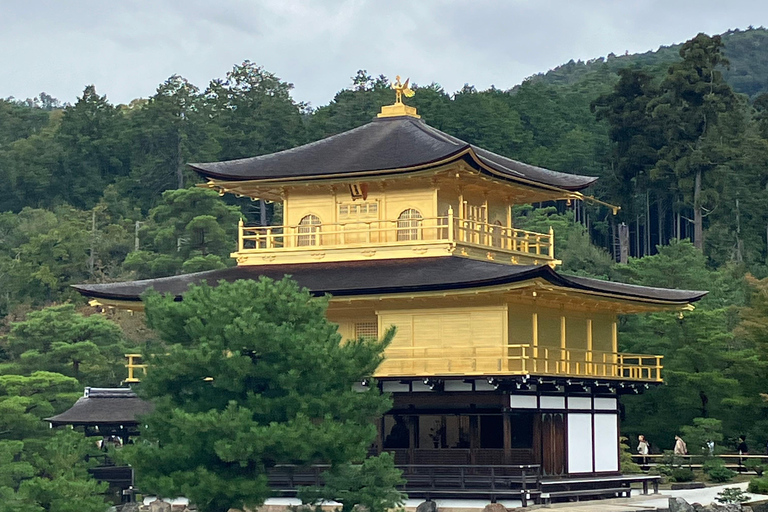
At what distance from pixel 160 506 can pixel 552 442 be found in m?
11.1

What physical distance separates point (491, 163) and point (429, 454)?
902cm

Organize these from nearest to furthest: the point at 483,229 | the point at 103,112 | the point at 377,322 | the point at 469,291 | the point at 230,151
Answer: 1. the point at 469,291
2. the point at 377,322
3. the point at 483,229
4. the point at 230,151
5. the point at 103,112

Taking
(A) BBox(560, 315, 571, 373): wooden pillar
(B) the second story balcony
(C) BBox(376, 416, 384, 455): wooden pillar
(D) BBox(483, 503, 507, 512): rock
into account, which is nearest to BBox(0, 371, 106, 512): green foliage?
(C) BBox(376, 416, 384, 455): wooden pillar

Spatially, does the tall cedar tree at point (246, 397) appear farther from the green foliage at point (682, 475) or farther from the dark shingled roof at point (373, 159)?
the green foliage at point (682, 475)

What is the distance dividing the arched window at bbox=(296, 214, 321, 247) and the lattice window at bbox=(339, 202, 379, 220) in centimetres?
89

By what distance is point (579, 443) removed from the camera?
40844 mm

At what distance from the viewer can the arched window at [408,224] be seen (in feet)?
136

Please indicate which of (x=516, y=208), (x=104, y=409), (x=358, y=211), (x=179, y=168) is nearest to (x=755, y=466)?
(x=358, y=211)

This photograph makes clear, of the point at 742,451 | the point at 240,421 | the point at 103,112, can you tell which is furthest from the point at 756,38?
the point at 240,421

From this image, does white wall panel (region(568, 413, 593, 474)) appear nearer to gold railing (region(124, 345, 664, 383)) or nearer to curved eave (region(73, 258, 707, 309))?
gold railing (region(124, 345, 664, 383))

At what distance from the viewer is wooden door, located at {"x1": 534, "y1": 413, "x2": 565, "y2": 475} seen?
39281 mm

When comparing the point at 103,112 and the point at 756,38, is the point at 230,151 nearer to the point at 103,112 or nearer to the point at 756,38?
the point at 103,112

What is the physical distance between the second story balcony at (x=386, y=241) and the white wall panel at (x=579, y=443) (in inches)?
212

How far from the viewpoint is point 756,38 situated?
186 m
